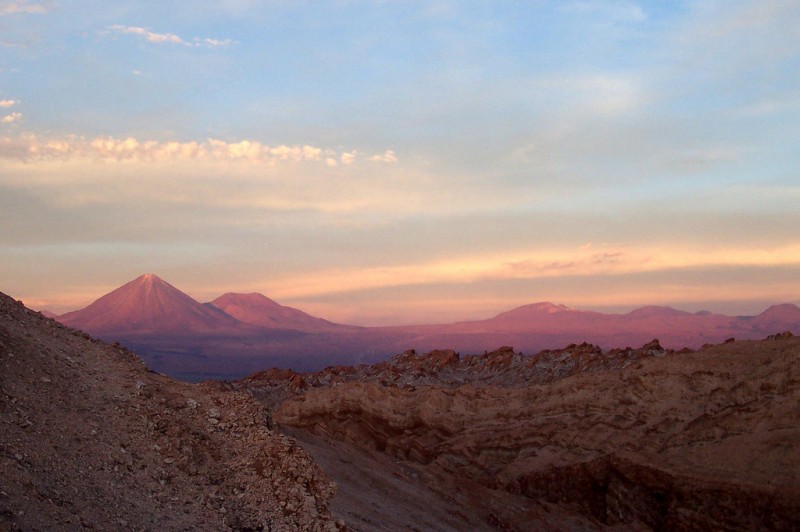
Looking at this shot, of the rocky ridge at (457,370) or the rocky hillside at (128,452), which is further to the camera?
the rocky ridge at (457,370)

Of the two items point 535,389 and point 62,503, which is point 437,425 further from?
point 62,503

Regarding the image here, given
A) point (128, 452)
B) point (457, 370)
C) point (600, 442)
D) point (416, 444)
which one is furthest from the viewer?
point (457, 370)

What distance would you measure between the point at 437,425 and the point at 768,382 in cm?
698

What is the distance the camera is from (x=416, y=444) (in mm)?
16766

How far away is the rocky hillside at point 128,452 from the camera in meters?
6.39

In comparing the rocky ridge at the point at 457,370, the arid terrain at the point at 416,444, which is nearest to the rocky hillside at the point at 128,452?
the arid terrain at the point at 416,444

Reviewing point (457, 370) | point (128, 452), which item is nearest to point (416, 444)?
point (457, 370)

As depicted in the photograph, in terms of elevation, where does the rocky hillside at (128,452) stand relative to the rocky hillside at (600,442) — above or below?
above

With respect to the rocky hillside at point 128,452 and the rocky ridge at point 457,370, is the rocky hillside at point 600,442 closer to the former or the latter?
the rocky hillside at point 128,452

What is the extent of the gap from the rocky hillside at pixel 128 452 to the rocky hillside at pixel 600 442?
2.16 meters

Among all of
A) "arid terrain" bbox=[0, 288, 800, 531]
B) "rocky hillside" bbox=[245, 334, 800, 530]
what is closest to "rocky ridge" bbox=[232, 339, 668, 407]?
"arid terrain" bbox=[0, 288, 800, 531]

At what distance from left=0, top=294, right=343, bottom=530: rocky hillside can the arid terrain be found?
0.07ft

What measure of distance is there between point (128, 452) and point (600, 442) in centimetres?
1029

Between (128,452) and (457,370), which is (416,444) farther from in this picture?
(128,452)
